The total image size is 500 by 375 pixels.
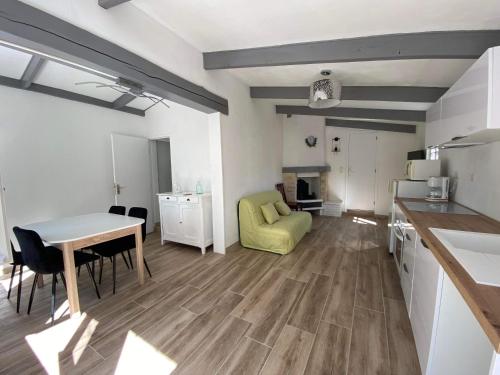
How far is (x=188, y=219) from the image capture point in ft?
11.5

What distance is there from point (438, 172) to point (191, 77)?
11.5 feet

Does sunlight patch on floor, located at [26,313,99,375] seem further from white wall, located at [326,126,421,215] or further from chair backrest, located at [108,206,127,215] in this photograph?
white wall, located at [326,126,421,215]

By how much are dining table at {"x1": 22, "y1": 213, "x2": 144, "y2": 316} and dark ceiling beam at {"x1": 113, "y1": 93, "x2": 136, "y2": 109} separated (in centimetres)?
227

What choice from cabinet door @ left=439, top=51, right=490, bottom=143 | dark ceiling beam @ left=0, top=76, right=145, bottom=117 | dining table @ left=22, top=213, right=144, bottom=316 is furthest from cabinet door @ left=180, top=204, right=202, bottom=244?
cabinet door @ left=439, top=51, right=490, bottom=143

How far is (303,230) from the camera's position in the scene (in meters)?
3.94

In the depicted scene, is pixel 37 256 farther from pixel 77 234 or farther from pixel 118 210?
pixel 118 210

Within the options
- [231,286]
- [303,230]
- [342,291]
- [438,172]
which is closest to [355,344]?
[342,291]

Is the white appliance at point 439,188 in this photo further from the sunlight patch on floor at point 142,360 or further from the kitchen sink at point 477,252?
the sunlight patch on floor at point 142,360

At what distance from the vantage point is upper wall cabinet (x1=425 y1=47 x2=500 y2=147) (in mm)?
1199

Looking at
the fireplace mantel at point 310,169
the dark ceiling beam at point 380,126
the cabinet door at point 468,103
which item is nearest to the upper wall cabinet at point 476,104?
the cabinet door at point 468,103

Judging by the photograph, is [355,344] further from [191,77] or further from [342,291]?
[191,77]

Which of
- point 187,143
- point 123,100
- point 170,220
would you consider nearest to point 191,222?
point 170,220

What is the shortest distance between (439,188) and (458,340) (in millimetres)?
2161

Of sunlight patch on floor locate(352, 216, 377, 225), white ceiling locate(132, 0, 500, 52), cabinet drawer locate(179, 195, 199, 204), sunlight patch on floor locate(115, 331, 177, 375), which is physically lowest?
sunlight patch on floor locate(115, 331, 177, 375)
